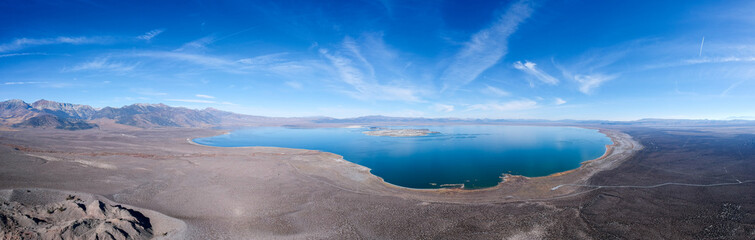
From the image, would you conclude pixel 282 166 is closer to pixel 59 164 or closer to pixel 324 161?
pixel 324 161

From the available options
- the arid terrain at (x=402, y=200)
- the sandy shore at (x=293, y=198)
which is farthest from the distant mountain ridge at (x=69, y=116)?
the arid terrain at (x=402, y=200)

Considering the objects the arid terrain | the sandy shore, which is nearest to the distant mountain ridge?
the sandy shore

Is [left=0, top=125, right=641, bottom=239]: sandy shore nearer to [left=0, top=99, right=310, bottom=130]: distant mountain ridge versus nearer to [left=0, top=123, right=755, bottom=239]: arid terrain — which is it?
[left=0, top=123, right=755, bottom=239]: arid terrain

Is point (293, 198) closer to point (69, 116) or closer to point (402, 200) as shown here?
point (402, 200)

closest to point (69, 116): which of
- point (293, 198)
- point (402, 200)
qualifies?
point (293, 198)

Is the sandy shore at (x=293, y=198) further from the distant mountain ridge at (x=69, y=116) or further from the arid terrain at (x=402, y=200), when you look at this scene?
the distant mountain ridge at (x=69, y=116)
